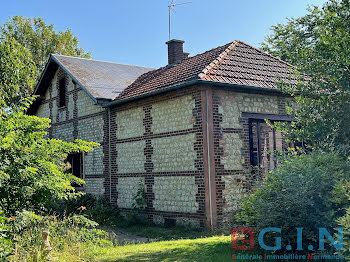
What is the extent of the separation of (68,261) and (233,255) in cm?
288

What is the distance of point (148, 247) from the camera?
9312 mm

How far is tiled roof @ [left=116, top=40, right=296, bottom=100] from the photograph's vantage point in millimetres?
12370

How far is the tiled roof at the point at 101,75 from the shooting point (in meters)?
16.1

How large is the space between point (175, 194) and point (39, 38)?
23773 millimetres

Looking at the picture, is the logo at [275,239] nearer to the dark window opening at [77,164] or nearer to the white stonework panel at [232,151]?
the white stonework panel at [232,151]

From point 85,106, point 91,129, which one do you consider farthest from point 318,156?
point 85,106

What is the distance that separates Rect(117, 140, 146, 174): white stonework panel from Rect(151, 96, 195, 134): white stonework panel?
3.25 ft

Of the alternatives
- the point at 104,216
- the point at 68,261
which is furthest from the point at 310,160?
the point at 104,216

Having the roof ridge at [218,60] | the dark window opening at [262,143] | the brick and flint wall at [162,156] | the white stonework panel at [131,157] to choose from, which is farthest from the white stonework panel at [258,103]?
the white stonework panel at [131,157]

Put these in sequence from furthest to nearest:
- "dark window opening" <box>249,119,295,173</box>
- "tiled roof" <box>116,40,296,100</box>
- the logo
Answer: "dark window opening" <box>249,119,295,173</box>, "tiled roof" <box>116,40,296,100</box>, the logo

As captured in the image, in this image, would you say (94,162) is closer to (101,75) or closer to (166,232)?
(101,75)

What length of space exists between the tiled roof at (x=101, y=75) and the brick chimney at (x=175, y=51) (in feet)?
6.91

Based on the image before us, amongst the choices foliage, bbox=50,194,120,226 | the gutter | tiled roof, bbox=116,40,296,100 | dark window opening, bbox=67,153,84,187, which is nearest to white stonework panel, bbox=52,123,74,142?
dark window opening, bbox=67,153,84,187

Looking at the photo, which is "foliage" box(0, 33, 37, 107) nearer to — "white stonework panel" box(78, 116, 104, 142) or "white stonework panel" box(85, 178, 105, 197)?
"white stonework panel" box(78, 116, 104, 142)
